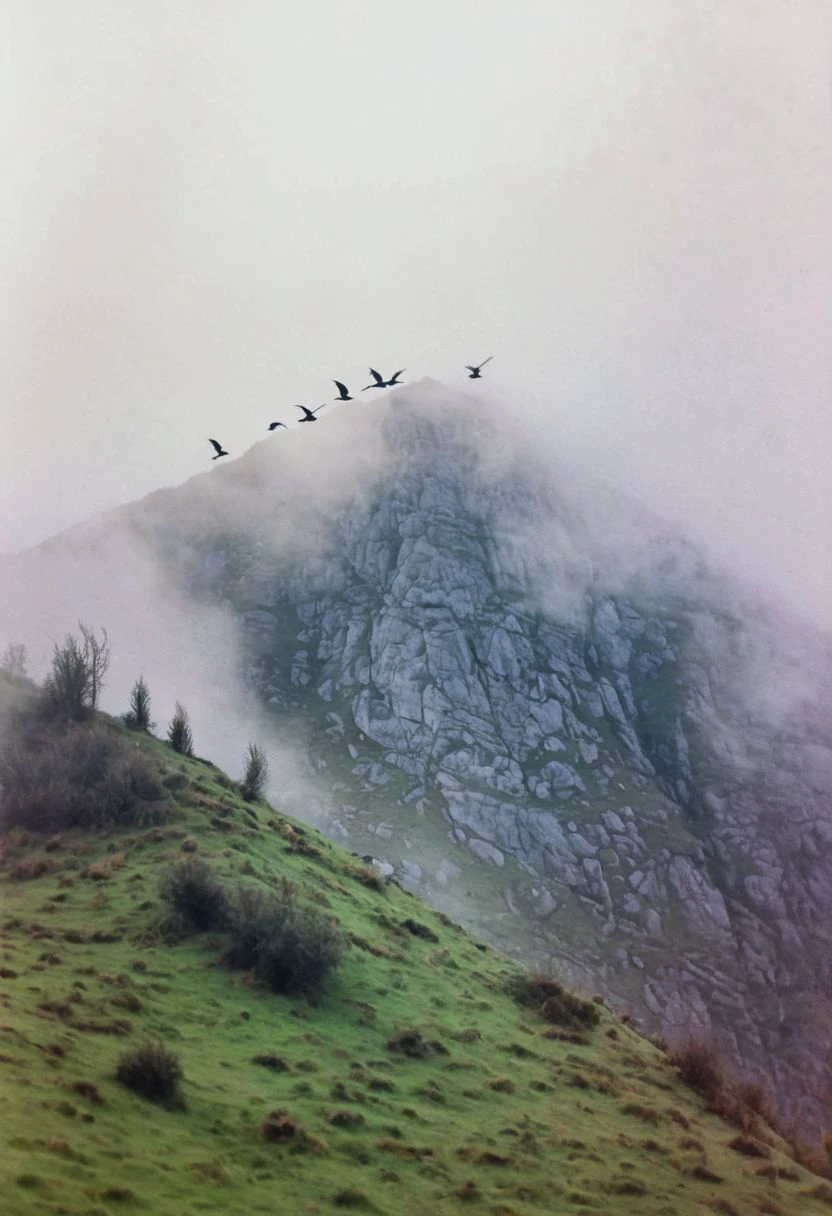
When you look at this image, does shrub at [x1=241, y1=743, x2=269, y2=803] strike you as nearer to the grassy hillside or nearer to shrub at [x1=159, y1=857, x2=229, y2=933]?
the grassy hillside

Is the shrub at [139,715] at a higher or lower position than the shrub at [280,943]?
higher

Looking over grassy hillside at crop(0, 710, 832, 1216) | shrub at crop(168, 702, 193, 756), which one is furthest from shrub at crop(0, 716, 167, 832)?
shrub at crop(168, 702, 193, 756)

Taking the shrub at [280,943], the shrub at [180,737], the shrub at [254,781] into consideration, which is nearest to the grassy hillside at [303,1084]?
the shrub at [280,943]

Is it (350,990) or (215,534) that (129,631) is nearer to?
(215,534)

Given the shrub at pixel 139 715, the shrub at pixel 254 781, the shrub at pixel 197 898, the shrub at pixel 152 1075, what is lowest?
the shrub at pixel 152 1075

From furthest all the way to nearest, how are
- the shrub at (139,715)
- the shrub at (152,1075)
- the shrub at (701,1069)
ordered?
1. the shrub at (139,715)
2. the shrub at (701,1069)
3. the shrub at (152,1075)

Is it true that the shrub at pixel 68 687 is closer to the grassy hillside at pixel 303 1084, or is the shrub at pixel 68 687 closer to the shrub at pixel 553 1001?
the grassy hillside at pixel 303 1084

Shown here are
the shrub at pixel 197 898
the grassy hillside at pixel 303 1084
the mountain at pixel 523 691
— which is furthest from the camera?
the mountain at pixel 523 691
